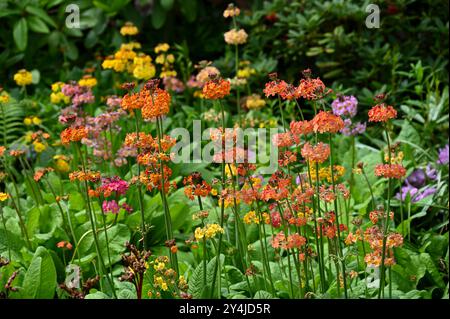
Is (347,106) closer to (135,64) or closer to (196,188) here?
(135,64)

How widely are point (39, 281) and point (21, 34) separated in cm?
273

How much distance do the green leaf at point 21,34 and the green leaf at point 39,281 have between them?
2.62 m

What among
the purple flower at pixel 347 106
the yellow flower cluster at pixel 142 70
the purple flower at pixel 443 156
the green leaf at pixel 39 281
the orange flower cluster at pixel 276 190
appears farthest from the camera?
the purple flower at pixel 443 156

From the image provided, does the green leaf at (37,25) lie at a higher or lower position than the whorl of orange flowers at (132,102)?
higher

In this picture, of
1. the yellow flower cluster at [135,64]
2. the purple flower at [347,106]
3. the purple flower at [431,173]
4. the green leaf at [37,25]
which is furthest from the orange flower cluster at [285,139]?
the green leaf at [37,25]

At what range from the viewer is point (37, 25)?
4879 millimetres

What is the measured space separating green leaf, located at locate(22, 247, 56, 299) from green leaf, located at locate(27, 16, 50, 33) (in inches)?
103

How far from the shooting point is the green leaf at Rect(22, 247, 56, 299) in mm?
2480

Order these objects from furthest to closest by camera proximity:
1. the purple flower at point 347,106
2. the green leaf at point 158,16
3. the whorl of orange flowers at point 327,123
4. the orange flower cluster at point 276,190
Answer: the green leaf at point 158,16
the purple flower at point 347,106
the orange flower cluster at point 276,190
the whorl of orange flowers at point 327,123

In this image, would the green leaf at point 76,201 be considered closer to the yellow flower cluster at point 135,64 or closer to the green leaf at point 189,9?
the yellow flower cluster at point 135,64

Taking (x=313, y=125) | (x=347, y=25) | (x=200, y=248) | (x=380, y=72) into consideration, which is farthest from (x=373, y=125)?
(x=313, y=125)

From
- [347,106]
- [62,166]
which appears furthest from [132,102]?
[62,166]

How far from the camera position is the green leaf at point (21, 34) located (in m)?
4.84

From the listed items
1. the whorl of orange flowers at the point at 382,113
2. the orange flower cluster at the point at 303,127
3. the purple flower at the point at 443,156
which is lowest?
the purple flower at the point at 443,156
